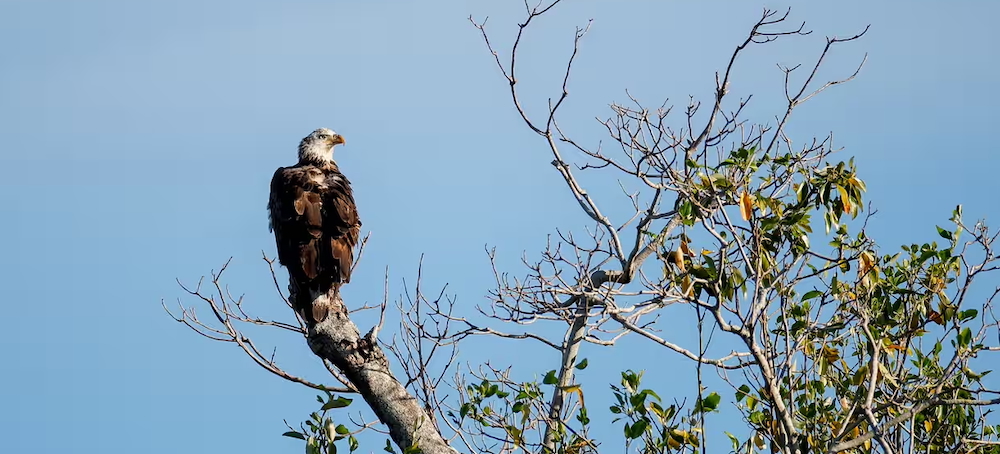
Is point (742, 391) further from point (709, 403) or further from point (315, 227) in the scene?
point (315, 227)

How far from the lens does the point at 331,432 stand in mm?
4832

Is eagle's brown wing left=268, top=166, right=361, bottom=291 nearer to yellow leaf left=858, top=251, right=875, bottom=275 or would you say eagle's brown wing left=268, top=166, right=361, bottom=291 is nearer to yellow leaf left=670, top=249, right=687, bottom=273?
yellow leaf left=670, top=249, right=687, bottom=273

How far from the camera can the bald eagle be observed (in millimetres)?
6340

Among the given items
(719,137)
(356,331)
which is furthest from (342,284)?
(719,137)

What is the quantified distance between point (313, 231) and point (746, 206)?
3.07 meters

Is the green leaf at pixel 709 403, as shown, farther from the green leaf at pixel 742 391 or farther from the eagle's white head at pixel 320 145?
the eagle's white head at pixel 320 145

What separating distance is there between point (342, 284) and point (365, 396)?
1.10 m

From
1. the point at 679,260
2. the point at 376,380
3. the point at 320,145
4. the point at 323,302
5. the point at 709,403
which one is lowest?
the point at 709,403

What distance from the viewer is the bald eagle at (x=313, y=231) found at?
6.34 meters

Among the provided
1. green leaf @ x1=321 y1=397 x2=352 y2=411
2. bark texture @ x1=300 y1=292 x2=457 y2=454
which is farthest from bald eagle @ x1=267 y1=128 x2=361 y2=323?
green leaf @ x1=321 y1=397 x2=352 y2=411

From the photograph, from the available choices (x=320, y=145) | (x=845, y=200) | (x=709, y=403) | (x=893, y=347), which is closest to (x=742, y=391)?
(x=709, y=403)

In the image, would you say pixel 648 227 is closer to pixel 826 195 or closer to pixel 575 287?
pixel 575 287

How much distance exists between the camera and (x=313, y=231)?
22.2 feet

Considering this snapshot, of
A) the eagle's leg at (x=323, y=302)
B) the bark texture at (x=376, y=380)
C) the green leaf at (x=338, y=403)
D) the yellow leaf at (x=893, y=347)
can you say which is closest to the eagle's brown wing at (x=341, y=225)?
the eagle's leg at (x=323, y=302)
